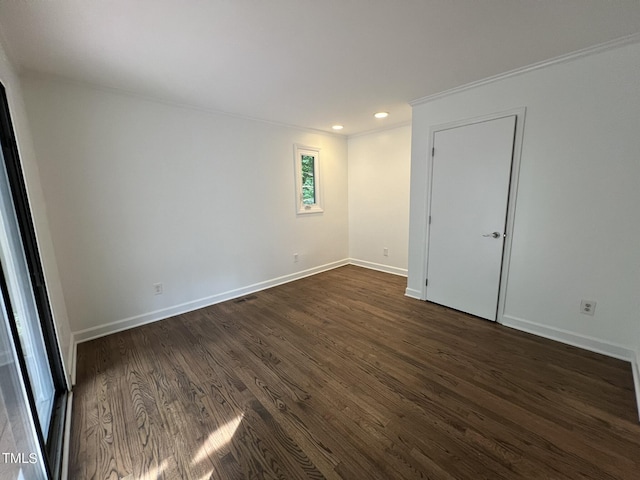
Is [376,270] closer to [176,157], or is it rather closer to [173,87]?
[176,157]

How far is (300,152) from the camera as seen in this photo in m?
4.07

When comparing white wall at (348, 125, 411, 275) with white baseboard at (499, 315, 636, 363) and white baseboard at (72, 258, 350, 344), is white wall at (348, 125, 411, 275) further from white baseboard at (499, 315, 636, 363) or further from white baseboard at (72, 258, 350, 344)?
white baseboard at (499, 315, 636, 363)

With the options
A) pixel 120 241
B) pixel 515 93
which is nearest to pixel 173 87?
pixel 120 241

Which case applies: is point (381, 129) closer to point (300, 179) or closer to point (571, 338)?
point (300, 179)

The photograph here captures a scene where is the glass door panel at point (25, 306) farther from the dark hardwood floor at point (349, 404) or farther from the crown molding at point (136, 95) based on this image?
the crown molding at point (136, 95)

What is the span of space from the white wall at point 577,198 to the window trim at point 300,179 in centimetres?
229

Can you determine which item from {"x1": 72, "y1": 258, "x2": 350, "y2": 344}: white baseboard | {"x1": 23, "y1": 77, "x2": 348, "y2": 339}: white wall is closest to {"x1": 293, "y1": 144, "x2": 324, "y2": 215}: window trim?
{"x1": 23, "y1": 77, "x2": 348, "y2": 339}: white wall

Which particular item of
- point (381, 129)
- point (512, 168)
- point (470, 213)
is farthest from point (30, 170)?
point (381, 129)

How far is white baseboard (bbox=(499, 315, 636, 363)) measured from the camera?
6.91ft

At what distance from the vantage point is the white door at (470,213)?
255cm

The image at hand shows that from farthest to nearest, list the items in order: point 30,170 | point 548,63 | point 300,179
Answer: point 300,179 < point 548,63 < point 30,170

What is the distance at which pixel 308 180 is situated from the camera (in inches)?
169

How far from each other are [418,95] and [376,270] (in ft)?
9.17

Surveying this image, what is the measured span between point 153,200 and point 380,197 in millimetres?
3257
